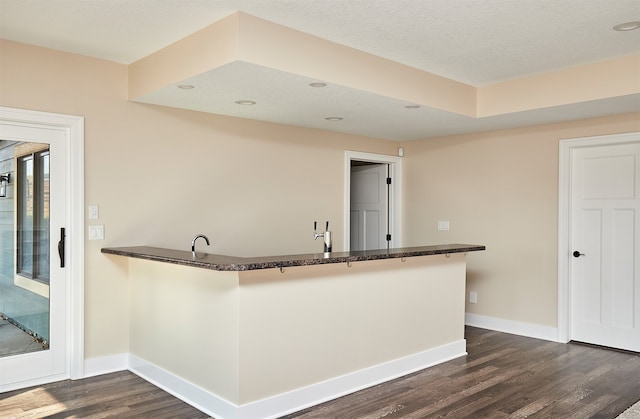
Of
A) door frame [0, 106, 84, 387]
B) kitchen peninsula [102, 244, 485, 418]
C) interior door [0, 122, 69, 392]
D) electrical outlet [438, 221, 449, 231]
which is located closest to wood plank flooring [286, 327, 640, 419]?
kitchen peninsula [102, 244, 485, 418]

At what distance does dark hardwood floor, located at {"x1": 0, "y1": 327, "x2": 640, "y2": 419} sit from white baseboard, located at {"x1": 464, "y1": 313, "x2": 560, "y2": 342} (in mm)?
680

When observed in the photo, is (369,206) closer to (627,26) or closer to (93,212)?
(93,212)

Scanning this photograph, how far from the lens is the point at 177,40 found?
357 cm

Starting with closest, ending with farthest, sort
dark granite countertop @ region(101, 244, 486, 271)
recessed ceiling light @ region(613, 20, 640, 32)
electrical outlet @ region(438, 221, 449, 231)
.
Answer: dark granite countertop @ region(101, 244, 486, 271), recessed ceiling light @ region(613, 20, 640, 32), electrical outlet @ region(438, 221, 449, 231)

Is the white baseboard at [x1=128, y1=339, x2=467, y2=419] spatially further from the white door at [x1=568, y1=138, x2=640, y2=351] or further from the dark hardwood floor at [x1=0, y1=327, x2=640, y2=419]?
the white door at [x1=568, y1=138, x2=640, y2=351]

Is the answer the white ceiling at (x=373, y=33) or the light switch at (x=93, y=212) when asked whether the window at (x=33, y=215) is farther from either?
the white ceiling at (x=373, y=33)

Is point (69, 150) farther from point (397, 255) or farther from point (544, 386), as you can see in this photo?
point (544, 386)

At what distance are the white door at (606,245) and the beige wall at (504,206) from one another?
0.64 ft

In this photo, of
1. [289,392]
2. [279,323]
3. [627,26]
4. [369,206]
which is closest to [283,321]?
[279,323]

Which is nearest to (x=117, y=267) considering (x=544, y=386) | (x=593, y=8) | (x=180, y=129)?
(x=180, y=129)

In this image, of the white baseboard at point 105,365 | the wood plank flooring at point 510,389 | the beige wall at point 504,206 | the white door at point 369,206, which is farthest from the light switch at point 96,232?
the beige wall at point 504,206

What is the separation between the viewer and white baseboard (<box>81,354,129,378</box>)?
12.8 ft

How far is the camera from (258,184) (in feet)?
16.4

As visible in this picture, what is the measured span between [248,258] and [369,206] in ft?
12.7
